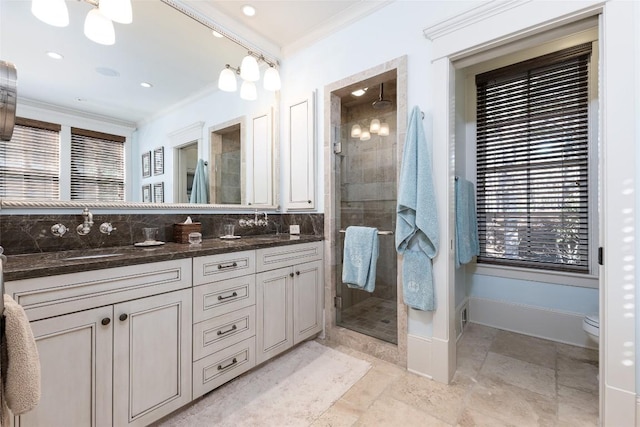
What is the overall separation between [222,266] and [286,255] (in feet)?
1.77

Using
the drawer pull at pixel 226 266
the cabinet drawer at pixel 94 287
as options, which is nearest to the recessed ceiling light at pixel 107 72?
the cabinet drawer at pixel 94 287

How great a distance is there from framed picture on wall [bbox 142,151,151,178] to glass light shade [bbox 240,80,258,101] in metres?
0.95

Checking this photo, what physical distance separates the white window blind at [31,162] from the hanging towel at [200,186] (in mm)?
772

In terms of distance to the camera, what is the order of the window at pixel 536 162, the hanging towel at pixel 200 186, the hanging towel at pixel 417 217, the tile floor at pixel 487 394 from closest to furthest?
the tile floor at pixel 487 394, the hanging towel at pixel 417 217, the hanging towel at pixel 200 186, the window at pixel 536 162

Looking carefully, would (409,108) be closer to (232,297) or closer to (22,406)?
(232,297)

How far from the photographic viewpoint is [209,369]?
5.30 feet

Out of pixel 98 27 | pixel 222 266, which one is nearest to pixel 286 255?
pixel 222 266

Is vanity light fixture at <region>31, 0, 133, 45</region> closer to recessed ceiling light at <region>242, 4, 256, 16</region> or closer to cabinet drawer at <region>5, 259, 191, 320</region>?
recessed ceiling light at <region>242, 4, 256, 16</region>

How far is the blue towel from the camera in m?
2.20

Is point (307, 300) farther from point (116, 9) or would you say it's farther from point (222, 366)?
point (116, 9)

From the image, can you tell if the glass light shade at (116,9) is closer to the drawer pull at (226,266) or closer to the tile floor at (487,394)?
the drawer pull at (226,266)

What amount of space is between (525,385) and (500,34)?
2176mm

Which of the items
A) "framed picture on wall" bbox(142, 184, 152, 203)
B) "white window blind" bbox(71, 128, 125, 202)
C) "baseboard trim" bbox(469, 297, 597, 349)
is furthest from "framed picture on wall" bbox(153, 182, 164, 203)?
"baseboard trim" bbox(469, 297, 597, 349)

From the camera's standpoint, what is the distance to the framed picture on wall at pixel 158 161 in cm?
191
